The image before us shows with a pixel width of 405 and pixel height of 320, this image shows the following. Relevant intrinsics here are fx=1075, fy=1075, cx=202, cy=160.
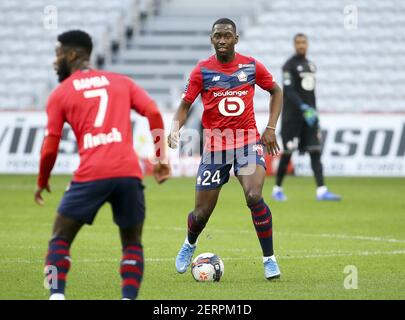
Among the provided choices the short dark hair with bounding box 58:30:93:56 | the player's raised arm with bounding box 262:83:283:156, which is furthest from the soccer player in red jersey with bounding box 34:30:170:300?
the player's raised arm with bounding box 262:83:283:156

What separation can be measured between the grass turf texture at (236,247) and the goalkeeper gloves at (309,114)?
4.53 ft

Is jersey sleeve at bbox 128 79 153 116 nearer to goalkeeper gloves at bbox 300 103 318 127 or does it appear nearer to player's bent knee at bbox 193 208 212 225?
player's bent knee at bbox 193 208 212 225

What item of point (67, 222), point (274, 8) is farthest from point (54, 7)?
point (67, 222)

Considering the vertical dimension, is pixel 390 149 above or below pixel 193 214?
below

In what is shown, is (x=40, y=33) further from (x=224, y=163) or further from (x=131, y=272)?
(x=131, y=272)

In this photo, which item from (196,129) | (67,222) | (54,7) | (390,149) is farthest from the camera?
(54,7)

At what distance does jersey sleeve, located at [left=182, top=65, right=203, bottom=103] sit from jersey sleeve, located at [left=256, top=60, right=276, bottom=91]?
552mm

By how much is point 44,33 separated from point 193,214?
21459mm

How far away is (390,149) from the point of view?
23859 mm

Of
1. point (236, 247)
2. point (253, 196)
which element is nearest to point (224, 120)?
point (253, 196)

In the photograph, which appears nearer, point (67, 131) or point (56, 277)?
point (56, 277)

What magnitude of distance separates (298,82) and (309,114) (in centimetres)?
61

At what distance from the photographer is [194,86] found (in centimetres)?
1032

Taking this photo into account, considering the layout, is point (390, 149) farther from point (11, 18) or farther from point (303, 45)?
point (11, 18)
